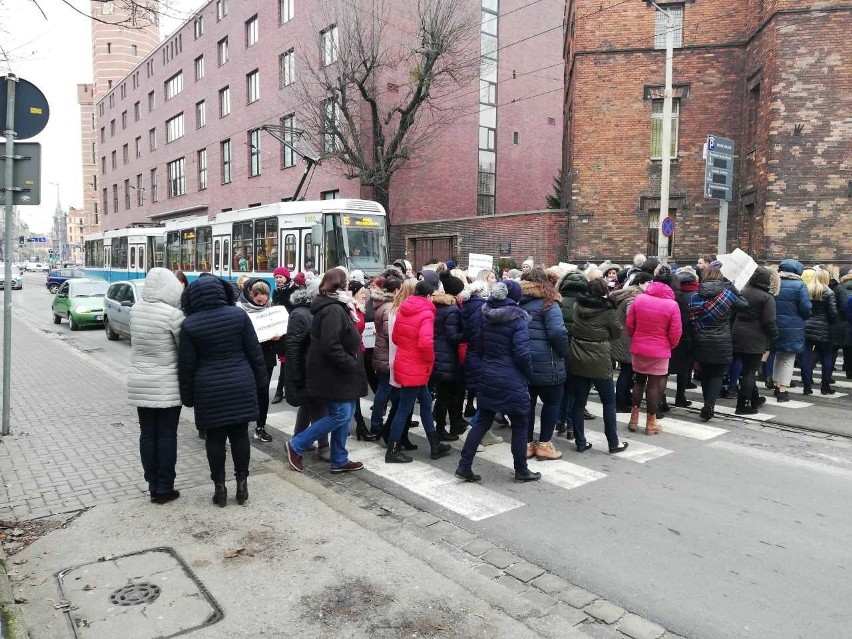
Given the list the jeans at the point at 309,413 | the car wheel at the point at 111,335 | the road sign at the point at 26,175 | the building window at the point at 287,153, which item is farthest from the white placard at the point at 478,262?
the building window at the point at 287,153

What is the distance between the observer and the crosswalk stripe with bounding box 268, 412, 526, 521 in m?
5.20

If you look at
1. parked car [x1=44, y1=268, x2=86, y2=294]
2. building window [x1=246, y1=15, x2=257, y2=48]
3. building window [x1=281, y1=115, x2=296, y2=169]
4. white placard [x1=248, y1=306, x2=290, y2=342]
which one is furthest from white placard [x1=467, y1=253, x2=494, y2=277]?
parked car [x1=44, y1=268, x2=86, y2=294]

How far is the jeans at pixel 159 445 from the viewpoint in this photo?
516cm

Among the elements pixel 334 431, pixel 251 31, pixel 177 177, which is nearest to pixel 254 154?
pixel 251 31

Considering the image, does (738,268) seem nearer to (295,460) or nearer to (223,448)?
(295,460)

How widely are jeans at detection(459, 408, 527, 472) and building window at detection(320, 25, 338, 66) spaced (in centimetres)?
2031

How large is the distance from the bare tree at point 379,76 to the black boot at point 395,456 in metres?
18.0

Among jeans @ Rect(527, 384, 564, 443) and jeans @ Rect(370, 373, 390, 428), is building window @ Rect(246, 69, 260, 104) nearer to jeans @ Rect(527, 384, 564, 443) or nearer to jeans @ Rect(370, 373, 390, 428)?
jeans @ Rect(370, 373, 390, 428)

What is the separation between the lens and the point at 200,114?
41375 mm

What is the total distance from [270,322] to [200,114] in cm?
3870

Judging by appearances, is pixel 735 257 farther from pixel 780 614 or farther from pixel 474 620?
pixel 474 620

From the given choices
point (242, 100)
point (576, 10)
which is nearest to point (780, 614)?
point (576, 10)

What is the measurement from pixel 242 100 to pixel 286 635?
117 ft

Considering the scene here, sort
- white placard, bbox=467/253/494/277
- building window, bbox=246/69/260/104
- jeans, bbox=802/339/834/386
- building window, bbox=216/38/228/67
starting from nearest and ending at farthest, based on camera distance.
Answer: jeans, bbox=802/339/834/386
white placard, bbox=467/253/494/277
building window, bbox=246/69/260/104
building window, bbox=216/38/228/67
